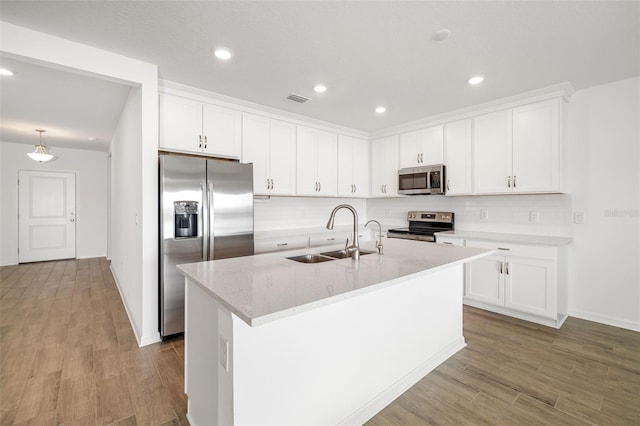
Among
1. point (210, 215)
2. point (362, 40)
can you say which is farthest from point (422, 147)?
point (210, 215)

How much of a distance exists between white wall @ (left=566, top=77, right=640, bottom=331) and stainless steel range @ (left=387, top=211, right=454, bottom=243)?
4.57 ft

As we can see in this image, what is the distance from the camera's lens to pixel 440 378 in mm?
2092

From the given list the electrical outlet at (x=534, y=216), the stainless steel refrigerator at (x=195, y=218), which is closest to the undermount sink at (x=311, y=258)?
the stainless steel refrigerator at (x=195, y=218)

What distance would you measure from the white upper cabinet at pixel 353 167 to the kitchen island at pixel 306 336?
260 centimetres

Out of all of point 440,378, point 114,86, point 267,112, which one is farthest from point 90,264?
point 440,378

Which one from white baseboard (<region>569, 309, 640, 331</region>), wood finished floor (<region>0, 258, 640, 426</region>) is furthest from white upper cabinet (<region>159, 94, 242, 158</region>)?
white baseboard (<region>569, 309, 640, 331</region>)

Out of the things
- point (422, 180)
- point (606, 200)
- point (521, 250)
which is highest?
point (422, 180)

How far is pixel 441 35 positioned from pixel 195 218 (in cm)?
252

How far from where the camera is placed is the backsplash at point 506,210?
3307 mm

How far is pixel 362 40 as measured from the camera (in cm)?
217

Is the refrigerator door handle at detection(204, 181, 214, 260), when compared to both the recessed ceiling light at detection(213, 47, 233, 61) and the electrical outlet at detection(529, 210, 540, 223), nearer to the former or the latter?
the recessed ceiling light at detection(213, 47, 233, 61)

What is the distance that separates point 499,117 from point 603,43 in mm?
1223

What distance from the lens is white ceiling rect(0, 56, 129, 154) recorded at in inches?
111

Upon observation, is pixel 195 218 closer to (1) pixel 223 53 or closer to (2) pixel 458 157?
(1) pixel 223 53
